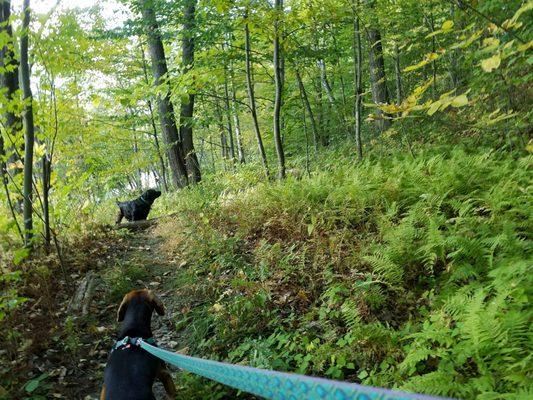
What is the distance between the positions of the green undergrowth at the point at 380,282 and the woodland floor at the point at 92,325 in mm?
368

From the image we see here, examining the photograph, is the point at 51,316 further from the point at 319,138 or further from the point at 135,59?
the point at 135,59

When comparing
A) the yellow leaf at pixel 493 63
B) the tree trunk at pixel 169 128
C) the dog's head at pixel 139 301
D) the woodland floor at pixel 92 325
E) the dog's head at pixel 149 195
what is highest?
the tree trunk at pixel 169 128

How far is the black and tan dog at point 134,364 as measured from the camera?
324 cm

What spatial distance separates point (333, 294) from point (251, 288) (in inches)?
48.0

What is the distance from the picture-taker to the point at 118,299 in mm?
5953

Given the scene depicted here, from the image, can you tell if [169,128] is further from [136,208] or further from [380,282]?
[380,282]

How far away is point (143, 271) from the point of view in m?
6.62

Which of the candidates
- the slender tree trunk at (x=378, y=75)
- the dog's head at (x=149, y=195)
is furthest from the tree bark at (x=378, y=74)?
the dog's head at (x=149, y=195)

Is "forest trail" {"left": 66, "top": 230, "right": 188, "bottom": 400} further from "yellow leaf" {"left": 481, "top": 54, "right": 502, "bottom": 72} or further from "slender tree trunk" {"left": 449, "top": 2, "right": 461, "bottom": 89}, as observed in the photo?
"slender tree trunk" {"left": 449, "top": 2, "right": 461, "bottom": 89}

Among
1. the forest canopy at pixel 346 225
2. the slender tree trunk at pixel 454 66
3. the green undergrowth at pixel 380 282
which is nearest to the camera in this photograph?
the green undergrowth at pixel 380 282

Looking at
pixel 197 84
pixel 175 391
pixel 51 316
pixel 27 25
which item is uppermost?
pixel 27 25

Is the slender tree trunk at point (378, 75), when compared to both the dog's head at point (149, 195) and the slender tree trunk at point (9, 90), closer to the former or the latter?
the dog's head at point (149, 195)

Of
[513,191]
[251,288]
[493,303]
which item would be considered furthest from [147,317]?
[513,191]

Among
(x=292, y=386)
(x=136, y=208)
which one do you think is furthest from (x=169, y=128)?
(x=292, y=386)
